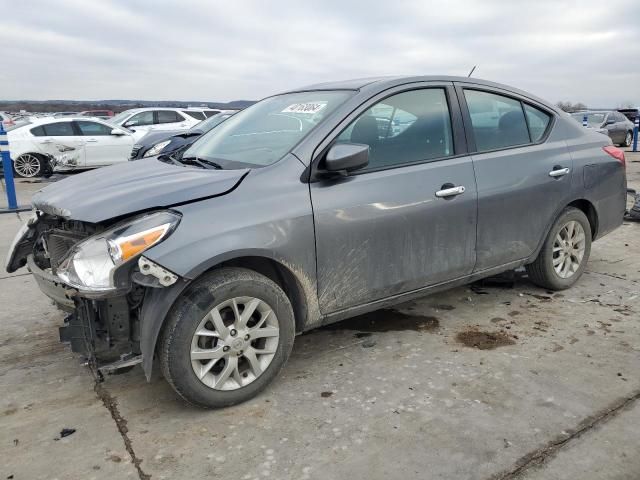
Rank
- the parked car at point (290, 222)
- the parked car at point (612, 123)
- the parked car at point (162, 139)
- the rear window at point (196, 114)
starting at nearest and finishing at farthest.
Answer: the parked car at point (290, 222) → the parked car at point (162, 139) → the rear window at point (196, 114) → the parked car at point (612, 123)

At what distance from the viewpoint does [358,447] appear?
8.25ft

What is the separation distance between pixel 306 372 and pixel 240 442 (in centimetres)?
76

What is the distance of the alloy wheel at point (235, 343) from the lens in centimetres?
273

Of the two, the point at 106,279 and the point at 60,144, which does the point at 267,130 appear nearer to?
the point at 106,279

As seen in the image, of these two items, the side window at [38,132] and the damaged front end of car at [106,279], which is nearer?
the damaged front end of car at [106,279]

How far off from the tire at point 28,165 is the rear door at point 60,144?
0.85 feet

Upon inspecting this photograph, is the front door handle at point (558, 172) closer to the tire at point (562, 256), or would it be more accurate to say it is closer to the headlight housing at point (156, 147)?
the tire at point (562, 256)

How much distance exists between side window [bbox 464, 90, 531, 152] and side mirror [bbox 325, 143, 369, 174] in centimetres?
112

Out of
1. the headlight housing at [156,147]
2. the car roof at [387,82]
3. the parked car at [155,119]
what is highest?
the parked car at [155,119]

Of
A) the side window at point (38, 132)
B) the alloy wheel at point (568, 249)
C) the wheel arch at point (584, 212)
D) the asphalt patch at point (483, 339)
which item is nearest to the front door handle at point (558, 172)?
the wheel arch at point (584, 212)

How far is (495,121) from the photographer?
3959 mm

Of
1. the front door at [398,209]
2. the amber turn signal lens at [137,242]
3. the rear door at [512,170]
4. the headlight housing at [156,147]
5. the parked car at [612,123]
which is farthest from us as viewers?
the parked car at [612,123]

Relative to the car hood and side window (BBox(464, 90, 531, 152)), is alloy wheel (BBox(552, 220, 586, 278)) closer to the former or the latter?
side window (BBox(464, 90, 531, 152))

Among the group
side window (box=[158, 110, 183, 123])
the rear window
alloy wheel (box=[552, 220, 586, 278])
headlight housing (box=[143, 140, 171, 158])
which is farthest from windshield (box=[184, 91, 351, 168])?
the rear window
